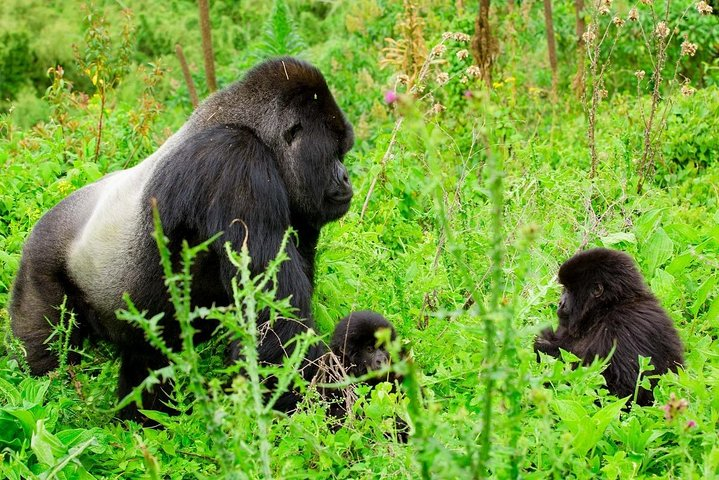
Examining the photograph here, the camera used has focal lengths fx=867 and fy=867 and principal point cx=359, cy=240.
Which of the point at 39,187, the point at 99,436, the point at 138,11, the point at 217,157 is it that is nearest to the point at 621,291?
the point at 217,157

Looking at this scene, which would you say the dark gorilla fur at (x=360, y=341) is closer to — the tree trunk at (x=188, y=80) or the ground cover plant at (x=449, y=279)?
the ground cover plant at (x=449, y=279)

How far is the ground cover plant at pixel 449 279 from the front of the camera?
1.54 m

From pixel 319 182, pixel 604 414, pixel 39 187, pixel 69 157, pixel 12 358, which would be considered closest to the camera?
pixel 604 414

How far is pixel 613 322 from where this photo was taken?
269 cm

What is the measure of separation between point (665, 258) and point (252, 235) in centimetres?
163

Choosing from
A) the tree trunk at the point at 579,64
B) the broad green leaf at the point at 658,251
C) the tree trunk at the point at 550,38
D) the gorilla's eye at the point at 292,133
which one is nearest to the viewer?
the gorilla's eye at the point at 292,133

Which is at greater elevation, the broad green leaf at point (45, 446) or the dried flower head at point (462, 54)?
the dried flower head at point (462, 54)

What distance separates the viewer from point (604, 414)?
2184 millimetres

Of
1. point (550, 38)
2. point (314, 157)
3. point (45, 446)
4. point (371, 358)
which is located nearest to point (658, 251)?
point (371, 358)

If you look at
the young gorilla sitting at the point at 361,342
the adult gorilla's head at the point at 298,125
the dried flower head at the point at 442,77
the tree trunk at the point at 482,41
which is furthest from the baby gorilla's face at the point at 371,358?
the tree trunk at the point at 482,41

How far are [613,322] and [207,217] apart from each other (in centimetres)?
130

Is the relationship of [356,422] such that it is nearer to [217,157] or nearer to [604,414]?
[604,414]

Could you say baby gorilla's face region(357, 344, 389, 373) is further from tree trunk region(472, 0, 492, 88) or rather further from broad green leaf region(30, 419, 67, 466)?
tree trunk region(472, 0, 492, 88)

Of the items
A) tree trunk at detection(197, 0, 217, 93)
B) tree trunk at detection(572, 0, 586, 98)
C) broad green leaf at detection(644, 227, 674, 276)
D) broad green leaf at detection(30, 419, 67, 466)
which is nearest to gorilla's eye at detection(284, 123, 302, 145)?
broad green leaf at detection(30, 419, 67, 466)
